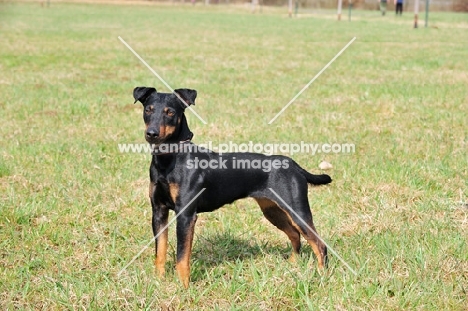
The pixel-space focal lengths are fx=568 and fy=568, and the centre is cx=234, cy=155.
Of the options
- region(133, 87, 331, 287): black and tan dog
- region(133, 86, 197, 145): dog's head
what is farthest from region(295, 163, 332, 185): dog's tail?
region(133, 86, 197, 145): dog's head

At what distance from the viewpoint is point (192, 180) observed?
14.0 feet

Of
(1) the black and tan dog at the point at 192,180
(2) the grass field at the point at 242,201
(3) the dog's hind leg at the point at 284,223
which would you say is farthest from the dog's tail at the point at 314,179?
(2) the grass field at the point at 242,201

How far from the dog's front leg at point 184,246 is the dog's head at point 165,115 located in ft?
1.99

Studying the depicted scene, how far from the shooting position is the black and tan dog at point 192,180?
13.6 feet

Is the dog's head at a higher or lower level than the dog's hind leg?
higher

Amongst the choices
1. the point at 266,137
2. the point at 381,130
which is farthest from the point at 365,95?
the point at 266,137

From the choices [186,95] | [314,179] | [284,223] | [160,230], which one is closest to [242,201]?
[284,223]

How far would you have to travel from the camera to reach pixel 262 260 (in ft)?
15.4

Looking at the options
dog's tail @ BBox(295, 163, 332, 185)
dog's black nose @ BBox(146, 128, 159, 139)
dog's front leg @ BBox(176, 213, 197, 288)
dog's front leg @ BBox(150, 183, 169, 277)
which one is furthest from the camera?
dog's tail @ BBox(295, 163, 332, 185)

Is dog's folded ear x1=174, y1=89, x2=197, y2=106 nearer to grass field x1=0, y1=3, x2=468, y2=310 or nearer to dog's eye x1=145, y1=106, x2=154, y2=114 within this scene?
dog's eye x1=145, y1=106, x2=154, y2=114

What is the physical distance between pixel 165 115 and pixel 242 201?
2434 mm

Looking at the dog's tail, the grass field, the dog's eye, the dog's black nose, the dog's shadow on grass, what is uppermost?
the dog's eye

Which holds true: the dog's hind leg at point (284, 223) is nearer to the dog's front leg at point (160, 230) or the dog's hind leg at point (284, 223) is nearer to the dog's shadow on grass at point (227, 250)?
the dog's shadow on grass at point (227, 250)

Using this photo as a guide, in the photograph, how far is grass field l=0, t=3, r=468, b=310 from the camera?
4.05 m
